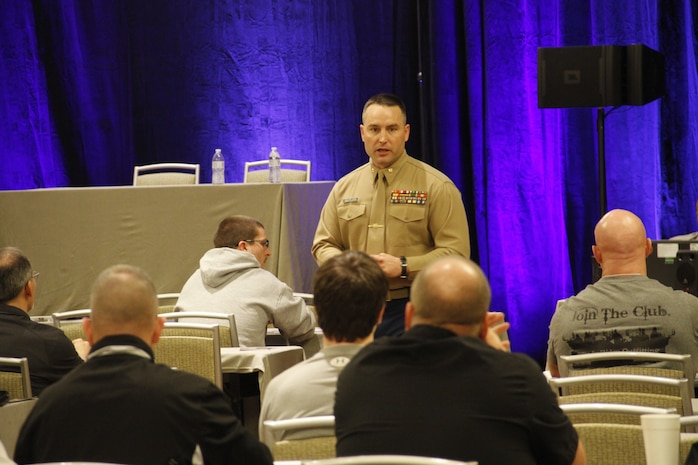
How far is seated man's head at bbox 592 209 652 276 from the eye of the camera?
3297mm

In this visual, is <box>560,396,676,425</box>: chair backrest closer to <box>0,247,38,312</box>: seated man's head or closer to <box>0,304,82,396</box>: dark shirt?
<box>0,304,82,396</box>: dark shirt

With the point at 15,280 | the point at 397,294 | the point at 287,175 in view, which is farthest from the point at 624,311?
the point at 287,175

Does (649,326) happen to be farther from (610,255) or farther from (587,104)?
(587,104)

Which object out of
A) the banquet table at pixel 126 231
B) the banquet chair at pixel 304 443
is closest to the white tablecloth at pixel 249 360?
the banquet chair at pixel 304 443

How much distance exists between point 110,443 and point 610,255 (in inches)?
75.1

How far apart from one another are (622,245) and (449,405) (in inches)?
61.4

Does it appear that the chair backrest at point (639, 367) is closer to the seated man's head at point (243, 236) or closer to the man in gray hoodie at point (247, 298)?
the man in gray hoodie at point (247, 298)

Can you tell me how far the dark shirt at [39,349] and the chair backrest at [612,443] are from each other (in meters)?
1.86

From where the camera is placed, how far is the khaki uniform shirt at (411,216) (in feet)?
13.4

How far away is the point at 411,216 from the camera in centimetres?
411

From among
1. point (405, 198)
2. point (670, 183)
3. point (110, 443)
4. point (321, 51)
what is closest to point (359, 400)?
point (110, 443)

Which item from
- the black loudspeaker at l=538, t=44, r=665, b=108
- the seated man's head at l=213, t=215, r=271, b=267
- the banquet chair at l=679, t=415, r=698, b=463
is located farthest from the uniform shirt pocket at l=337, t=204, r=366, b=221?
the banquet chair at l=679, t=415, r=698, b=463

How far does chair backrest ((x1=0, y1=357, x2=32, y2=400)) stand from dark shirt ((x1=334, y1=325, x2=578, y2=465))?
1.47 meters

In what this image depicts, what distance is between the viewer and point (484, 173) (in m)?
6.87
